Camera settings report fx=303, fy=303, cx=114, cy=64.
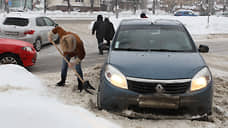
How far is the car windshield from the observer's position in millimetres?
5340

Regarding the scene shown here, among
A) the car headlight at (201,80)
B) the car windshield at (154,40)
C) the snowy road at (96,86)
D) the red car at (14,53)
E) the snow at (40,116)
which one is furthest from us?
the red car at (14,53)

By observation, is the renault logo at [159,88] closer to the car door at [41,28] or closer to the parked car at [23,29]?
the parked car at [23,29]

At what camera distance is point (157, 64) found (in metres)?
4.48

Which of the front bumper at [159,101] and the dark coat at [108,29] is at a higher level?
the dark coat at [108,29]

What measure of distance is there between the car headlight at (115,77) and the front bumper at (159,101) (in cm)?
6

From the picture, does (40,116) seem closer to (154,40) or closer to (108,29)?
(154,40)

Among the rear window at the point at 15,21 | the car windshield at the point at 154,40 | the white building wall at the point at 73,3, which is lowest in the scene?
the car windshield at the point at 154,40

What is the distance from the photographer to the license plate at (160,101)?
4.12 m

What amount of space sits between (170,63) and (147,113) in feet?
2.72

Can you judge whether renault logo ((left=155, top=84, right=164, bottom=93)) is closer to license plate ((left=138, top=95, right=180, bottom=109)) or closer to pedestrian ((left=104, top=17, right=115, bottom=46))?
license plate ((left=138, top=95, right=180, bottom=109))

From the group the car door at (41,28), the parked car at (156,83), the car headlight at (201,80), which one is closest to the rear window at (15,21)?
the car door at (41,28)

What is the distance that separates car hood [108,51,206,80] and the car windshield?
0.94ft

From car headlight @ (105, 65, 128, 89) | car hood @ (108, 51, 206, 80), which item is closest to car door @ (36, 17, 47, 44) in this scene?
car hood @ (108, 51, 206, 80)

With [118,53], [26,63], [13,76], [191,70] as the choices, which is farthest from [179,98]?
[26,63]
